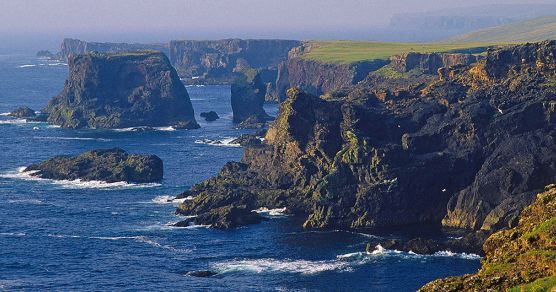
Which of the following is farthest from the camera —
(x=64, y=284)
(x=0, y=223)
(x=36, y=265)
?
(x=0, y=223)

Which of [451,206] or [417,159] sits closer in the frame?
[451,206]

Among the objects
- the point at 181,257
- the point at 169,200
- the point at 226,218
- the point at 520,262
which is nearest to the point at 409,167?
the point at 226,218

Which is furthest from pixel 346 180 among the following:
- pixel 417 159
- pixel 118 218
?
pixel 118 218

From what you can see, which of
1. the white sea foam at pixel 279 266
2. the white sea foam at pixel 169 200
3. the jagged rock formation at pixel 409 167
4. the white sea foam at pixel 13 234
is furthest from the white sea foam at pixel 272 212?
the white sea foam at pixel 13 234

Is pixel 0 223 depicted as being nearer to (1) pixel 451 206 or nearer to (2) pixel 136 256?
(2) pixel 136 256

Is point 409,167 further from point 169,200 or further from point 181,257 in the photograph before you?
point 169,200

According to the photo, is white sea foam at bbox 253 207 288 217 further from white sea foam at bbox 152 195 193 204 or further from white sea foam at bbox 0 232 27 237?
white sea foam at bbox 0 232 27 237

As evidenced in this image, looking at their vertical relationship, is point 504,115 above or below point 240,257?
above

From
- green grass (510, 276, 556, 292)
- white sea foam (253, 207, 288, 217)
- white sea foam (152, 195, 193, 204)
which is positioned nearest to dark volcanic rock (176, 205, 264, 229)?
white sea foam (253, 207, 288, 217)
